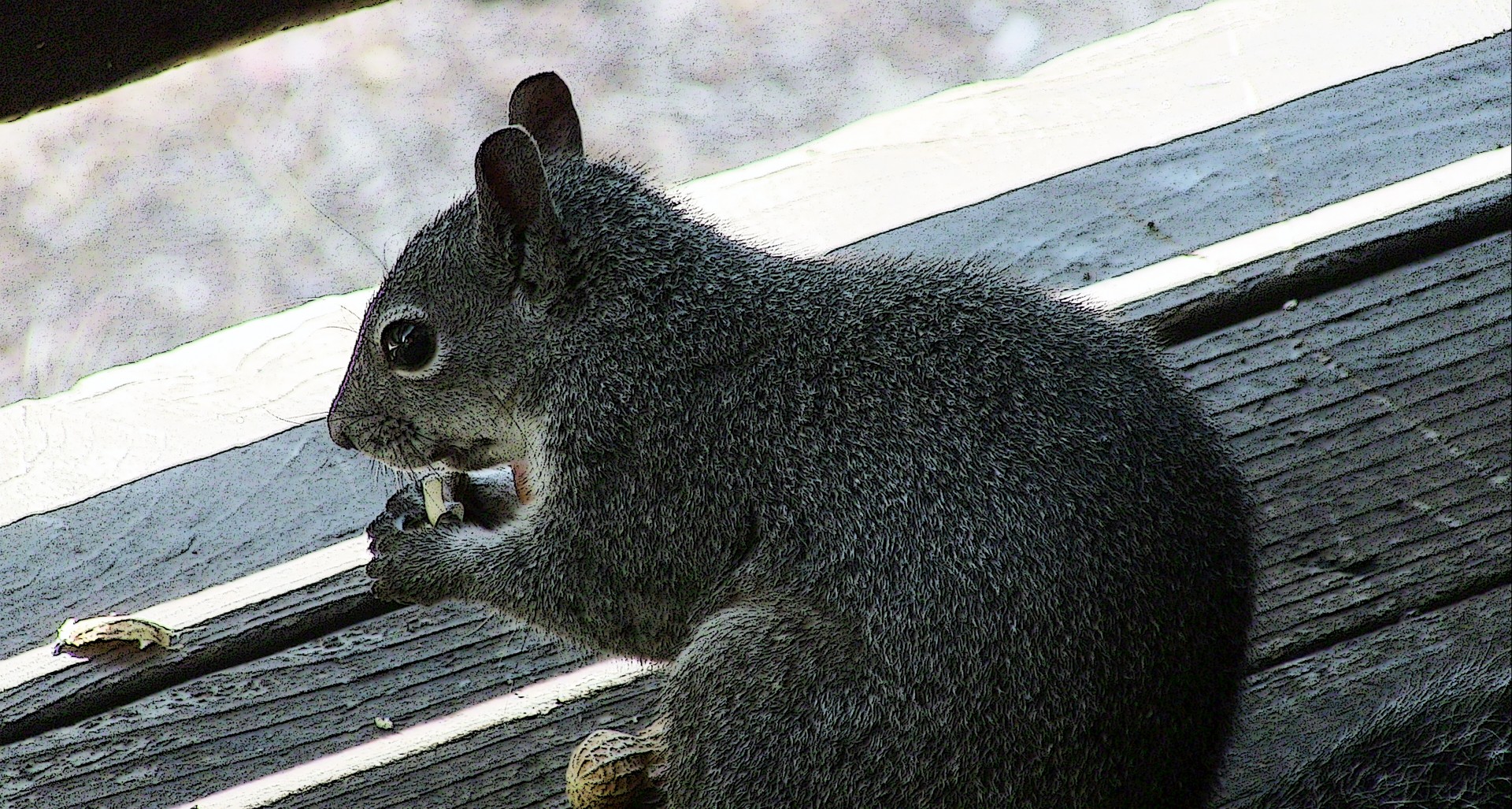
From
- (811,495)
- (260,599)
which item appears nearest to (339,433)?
(260,599)

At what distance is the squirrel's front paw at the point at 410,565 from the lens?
2.31 m

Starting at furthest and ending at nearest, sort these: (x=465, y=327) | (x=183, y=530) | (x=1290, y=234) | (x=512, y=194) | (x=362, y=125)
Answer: (x=362, y=125) < (x=1290, y=234) < (x=183, y=530) < (x=465, y=327) < (x=512, y=194)

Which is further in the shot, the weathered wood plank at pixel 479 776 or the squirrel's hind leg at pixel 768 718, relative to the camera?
the weathered wood plank at pixel 479 776

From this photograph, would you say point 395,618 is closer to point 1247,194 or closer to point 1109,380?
point 1109,380

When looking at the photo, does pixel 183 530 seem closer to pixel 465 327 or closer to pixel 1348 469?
pixel 465 327

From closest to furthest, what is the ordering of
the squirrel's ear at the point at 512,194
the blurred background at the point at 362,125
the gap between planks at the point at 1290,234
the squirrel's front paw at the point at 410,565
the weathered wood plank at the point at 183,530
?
the squirrel's ear at the point at 512,194, the squirrel's front paw at the point at 410,565, the weathered wood plank at the point at 183,530, the gap between planks at the point at 1290,234, the blurred background at the point at 362,125

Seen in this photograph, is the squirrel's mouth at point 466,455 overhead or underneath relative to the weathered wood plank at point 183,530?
overhead

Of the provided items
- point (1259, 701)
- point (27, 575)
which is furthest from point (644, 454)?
point (27, 575)

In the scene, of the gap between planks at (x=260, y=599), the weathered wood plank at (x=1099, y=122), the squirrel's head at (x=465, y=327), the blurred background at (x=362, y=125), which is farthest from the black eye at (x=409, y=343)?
the blurred background at (x=362, y=125)

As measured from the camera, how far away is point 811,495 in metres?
2.03

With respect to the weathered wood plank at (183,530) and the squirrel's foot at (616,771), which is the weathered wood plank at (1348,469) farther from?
the weathered wood plank at (183,530)

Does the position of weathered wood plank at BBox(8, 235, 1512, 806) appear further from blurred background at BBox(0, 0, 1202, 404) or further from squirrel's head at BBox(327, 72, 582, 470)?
blurred background at BBox(0, 0, 1202, 404)

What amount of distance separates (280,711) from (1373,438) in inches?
72.6

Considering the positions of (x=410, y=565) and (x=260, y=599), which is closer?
(x=410, y=565)
